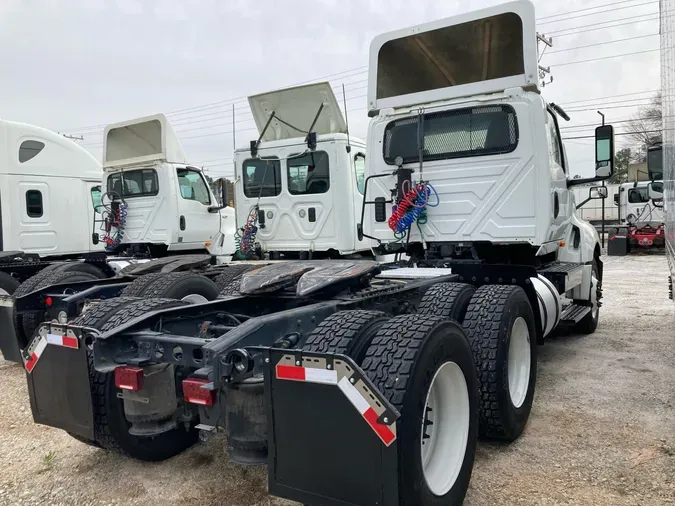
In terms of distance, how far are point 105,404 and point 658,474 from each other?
3.18m

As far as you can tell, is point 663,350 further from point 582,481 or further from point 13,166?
point 13,166

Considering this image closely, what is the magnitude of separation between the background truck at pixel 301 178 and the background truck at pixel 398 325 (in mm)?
1973

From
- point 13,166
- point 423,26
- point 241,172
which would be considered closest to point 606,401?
point 423,26

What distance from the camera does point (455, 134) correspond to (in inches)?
207

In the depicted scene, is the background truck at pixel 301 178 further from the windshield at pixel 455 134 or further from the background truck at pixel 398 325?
the windshield at pixel 455 134

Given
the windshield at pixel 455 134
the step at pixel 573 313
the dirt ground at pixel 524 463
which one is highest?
the windshield at pixel 455 134

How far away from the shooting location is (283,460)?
7.63 ft

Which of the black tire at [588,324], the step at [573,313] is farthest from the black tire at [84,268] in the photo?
the black tire at [588,324]

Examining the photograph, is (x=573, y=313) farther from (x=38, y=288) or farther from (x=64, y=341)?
(x=38, y=288)

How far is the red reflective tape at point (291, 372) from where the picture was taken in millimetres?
2287

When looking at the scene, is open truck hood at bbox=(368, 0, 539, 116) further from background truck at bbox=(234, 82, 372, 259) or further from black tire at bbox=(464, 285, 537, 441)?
black tire at bbox=(464, 285, 537, 441)

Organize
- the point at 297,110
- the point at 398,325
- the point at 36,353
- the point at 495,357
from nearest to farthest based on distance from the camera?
the point at 398,325
the point at 36,353
the point at 495,357
the point at 297,110

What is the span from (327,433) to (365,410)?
20cm

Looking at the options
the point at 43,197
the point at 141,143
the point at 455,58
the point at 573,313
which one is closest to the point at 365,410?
the point at 455,58
